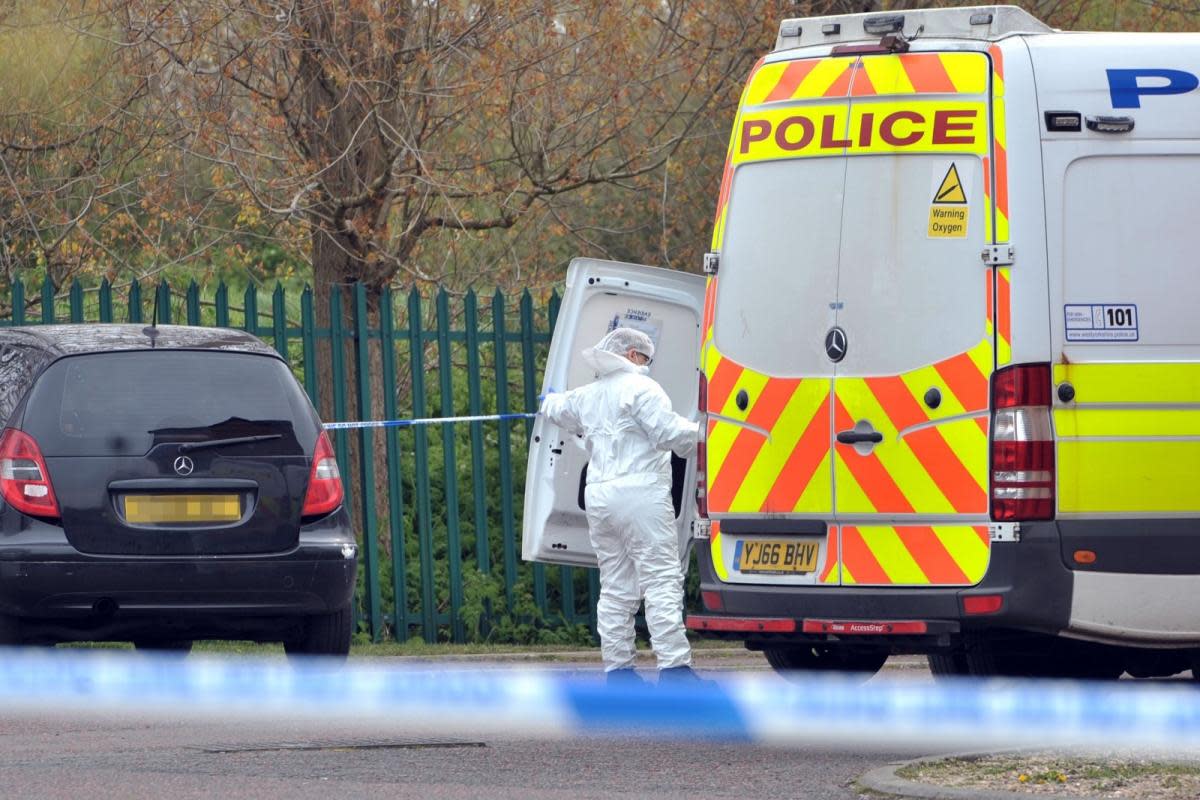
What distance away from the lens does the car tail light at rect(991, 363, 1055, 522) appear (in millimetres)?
7719

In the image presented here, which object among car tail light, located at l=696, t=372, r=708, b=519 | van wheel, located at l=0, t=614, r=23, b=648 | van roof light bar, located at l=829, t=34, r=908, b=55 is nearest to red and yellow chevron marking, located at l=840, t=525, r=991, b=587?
car tail light, located at l=696, t=372, r=708, b=519

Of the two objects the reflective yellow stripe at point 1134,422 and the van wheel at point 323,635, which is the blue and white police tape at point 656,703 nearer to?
the van wheel at point 323,635

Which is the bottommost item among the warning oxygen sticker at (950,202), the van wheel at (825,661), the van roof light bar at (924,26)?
the van wheel at (825,661)

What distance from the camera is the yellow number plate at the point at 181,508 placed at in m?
9.25

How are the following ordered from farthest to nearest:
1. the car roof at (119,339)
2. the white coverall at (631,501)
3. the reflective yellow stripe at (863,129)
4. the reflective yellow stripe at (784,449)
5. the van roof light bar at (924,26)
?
the car roof at (119,339) < the white coverall at (631,501) < the reflective yellow stripe at (784,449) < the van roof light bar at (924,26) < the reflective yellow stripe at (863,129)

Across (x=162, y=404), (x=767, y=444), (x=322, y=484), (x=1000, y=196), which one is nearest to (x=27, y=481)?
(x=162, y=404)

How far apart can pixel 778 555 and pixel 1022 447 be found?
1.10 metres

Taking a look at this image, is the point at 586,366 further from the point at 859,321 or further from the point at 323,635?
the point at 859,321

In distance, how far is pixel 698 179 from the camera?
1780 centimetres

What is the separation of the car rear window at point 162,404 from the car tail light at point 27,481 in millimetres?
61

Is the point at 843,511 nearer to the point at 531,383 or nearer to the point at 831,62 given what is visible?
the point at 831,62

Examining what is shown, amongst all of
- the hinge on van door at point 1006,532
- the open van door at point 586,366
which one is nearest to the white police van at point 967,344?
A: the hinge on van door at point 1006,532

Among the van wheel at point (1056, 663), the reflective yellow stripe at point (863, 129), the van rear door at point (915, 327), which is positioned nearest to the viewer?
the van rear door at point (915, 327)

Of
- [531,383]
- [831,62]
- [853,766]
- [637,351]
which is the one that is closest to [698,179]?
[531,383]
